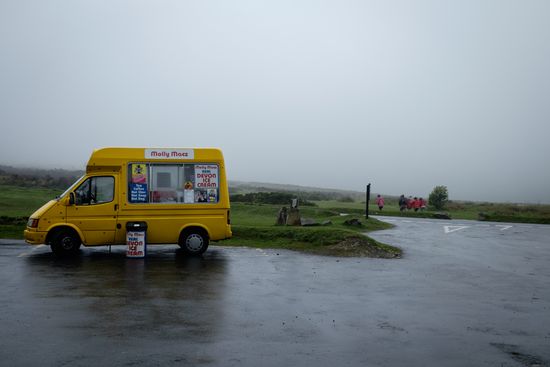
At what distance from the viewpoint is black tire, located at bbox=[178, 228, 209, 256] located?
15.1 meters

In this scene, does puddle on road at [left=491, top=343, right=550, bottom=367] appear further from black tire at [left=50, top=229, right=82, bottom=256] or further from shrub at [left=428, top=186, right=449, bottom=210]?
shrub at [left=428, top=186, right=449, bottom=210]

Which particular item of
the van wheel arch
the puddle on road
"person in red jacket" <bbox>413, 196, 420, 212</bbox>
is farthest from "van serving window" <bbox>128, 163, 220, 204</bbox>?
"person in red jacket" <bbox>413, 196, 420, 212</bbox>

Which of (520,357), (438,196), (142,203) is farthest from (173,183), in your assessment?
(438,196)

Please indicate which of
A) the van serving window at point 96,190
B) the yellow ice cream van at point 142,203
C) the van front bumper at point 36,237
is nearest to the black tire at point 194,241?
the yellow ice cream van at point 142,203

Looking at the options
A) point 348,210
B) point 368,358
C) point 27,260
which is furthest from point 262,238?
point 348,210

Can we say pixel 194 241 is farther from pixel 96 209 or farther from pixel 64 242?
pixel 64 242

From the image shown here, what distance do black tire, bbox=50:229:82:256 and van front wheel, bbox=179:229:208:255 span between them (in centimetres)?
300

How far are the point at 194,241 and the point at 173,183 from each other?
1.83 metres

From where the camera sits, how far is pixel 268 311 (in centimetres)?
878

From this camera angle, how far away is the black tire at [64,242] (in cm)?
1448

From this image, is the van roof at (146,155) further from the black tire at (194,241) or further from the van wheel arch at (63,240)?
the black tire at (194,241)

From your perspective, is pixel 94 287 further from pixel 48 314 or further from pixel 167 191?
pixel 167 191

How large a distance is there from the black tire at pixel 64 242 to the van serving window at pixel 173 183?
6.23 feet

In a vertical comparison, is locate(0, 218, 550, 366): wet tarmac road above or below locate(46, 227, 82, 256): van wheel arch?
below
